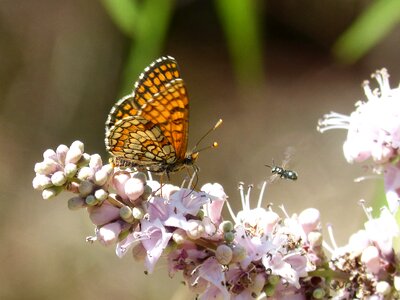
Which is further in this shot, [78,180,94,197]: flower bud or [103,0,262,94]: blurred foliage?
[103,0,262,94]: blurred foliage

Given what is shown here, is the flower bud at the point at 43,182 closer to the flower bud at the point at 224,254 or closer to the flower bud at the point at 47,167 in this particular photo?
the flower bud at the point at 47,167

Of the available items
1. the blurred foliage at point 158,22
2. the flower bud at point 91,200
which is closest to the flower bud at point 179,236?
the flower bud at point 91,200

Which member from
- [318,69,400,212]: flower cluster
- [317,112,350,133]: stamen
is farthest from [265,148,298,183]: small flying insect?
[318,69,400,212]: flower cluster

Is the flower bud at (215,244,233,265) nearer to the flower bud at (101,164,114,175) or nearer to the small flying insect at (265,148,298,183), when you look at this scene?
the flower bud at (101,164,114,175)

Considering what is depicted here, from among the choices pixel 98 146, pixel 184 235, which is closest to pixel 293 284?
pixel 184 235

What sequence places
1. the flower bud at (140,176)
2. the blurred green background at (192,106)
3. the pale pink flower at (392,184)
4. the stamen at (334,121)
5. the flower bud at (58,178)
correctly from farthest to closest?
the blurred green background at (192,106)
the stamen at (334,121)
the pale pink flower at (392,184)
the flower bud at (140,176)
the flower bud at (58,178)

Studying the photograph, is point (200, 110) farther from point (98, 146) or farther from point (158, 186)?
point (158, 186)

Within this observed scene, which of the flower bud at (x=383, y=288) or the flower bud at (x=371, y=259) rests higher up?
the flower bud at (x=371, y=259)
